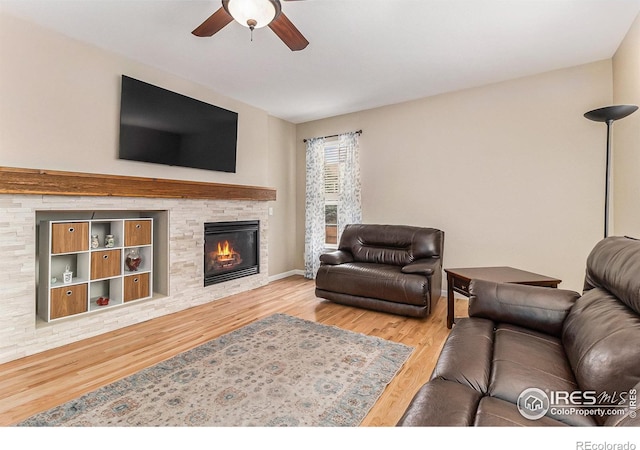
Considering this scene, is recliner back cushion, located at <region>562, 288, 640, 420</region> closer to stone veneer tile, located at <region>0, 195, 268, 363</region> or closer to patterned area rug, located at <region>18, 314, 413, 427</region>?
patterned area rug, located at <region>18, 314, 413, 427</region>

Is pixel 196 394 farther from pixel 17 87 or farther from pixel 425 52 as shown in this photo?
pixel 425 52

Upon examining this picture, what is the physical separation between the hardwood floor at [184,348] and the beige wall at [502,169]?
1017mm

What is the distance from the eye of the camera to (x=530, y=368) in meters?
1.31

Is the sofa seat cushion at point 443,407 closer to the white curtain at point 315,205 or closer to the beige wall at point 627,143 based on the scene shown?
the beige wall at point 627,143

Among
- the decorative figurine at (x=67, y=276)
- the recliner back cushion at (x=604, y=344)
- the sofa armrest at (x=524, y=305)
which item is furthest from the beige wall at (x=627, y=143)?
the decorative figurine at (x=67, y=276)

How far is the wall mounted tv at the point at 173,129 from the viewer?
3.05 metres

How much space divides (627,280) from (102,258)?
3815mm

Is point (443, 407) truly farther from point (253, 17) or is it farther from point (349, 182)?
point (349, 182)

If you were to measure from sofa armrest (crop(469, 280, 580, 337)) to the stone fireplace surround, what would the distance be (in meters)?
3.05

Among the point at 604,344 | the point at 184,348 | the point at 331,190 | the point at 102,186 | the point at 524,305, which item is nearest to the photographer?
the point at 604,344

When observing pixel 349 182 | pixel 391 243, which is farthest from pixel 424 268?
pixel 349 182

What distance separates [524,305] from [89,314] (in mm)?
3493

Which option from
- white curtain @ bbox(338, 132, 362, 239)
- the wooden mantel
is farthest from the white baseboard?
the wooden mantel

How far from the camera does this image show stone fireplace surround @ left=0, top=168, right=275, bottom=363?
2324mm
